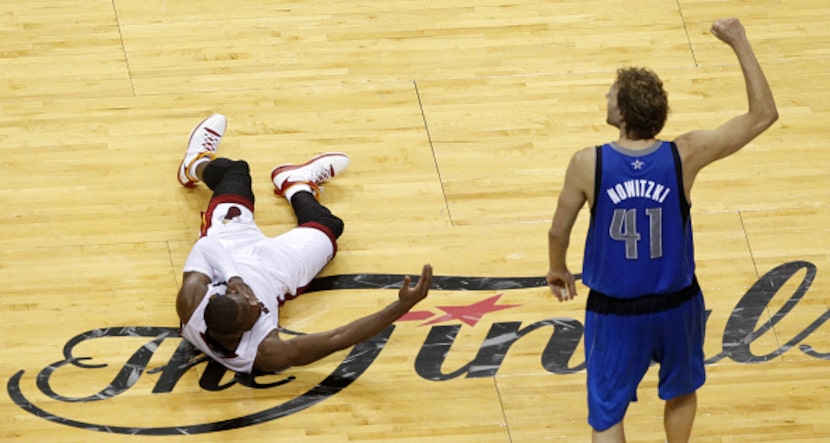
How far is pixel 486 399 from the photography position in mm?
6047

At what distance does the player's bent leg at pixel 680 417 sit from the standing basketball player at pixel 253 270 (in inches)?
46.1

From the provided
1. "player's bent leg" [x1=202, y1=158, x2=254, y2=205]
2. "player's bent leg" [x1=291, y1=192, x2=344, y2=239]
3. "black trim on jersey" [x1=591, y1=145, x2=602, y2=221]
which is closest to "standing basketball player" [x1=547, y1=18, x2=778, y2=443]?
"black trim on jersey" [x1=591, y1=145, x2=602, y2=221]

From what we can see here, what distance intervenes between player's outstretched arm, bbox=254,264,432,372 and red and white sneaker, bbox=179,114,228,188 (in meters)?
1.30

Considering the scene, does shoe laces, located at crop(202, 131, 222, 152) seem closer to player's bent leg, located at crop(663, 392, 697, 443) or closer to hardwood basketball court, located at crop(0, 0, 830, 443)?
hardwood basketball court, located at crop(0, 0, 830, 443)

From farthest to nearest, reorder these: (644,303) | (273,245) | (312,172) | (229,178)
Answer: (312,172)
(229,178)
(273,245)
(644,303)

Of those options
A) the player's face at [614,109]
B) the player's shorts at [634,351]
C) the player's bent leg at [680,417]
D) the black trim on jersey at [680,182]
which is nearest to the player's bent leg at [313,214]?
the player's shorts at [634,351]

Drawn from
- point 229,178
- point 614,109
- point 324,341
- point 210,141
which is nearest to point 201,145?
point 210,141

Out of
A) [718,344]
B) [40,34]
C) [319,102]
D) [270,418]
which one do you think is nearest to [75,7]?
[40,34]

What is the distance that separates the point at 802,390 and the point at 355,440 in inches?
80.0

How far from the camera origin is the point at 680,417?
5.36m

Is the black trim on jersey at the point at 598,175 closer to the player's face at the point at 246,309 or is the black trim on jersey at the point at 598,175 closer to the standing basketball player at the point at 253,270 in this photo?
the standing basketball player at the point at 253,270

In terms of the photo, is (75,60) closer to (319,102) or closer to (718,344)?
(319,102)

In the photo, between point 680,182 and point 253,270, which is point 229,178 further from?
point 680,182

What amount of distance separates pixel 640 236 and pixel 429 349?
1.70 m
